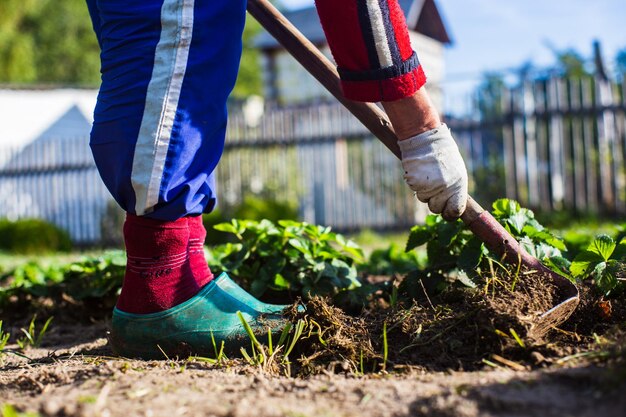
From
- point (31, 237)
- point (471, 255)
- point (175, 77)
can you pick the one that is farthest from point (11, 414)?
point (31, 237)

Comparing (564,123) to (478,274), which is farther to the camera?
(564,123)

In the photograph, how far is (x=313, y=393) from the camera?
1.44 metres

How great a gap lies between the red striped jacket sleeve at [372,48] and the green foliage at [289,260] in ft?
2.96

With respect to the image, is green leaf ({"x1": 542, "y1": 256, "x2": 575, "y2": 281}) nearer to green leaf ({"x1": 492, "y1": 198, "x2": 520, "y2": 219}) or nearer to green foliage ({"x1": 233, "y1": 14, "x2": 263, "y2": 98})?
green leaf ({"x1": 492, "y1": 198, "x2": 520, "y2": 219})

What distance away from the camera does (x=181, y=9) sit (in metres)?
1.83

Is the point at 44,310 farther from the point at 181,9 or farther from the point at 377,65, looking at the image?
the point at 377,65

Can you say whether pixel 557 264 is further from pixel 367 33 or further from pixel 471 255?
pixel 367 33

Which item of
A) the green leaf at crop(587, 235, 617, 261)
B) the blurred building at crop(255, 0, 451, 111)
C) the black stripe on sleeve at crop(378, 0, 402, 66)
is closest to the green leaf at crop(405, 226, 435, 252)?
the green leaf at crop(587, 235, 617, 261)

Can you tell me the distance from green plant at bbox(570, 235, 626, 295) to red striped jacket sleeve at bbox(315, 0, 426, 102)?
2.55ft

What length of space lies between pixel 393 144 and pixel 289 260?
2.66 feet

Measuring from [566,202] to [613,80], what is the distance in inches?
79.5

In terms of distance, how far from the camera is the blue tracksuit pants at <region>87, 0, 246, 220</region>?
1.83 metres

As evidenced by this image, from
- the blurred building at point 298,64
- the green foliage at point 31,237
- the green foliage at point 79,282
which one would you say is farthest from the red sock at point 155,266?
the blurred building at point 298,64

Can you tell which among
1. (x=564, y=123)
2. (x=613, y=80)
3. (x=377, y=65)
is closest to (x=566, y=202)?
(x=564, y=123)
